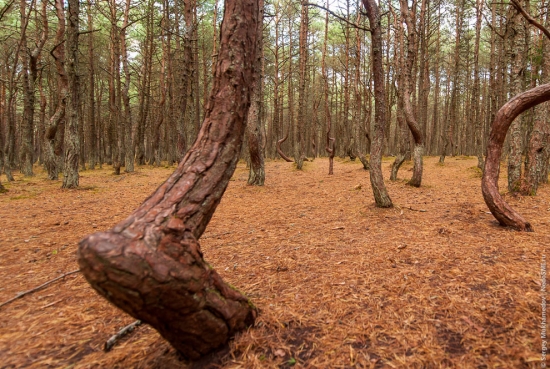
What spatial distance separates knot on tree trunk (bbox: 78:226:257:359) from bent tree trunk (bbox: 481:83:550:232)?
4348mm

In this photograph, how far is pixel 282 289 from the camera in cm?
287

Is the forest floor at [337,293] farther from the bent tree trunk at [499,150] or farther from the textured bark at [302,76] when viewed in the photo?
the textured bark at [302,76]

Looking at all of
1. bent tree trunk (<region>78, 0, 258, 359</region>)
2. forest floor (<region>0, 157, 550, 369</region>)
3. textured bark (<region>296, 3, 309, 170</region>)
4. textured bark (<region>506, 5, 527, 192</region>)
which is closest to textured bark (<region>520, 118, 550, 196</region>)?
textured bark (<region>506, 5, 527, 192</region>)

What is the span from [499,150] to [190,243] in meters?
4.94

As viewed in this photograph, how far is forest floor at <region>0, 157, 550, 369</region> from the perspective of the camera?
193 cm

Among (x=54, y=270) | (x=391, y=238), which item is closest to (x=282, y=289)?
(x=391, y=238)

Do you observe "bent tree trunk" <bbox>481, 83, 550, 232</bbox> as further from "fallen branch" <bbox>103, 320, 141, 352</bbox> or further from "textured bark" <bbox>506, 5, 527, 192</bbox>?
"fallen branch" <bbox>103, 320, 141, 352</bbox>

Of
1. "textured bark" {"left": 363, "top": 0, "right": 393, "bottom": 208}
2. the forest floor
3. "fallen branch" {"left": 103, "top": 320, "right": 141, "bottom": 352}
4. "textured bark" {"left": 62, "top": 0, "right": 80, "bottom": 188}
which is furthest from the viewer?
"textured bark" {"left": 62, "top": 0, "right": 80, "bottom": 188}

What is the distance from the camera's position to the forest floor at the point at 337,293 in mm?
1933

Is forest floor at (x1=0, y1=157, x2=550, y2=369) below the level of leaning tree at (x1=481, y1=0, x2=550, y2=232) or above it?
below

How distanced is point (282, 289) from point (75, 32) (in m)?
10.9

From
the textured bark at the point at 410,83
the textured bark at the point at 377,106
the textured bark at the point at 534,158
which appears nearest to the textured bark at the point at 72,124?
the textured bark at the point at 377,106

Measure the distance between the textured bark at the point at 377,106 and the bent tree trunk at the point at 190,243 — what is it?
4018 mm

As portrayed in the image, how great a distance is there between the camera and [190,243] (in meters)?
1.73
